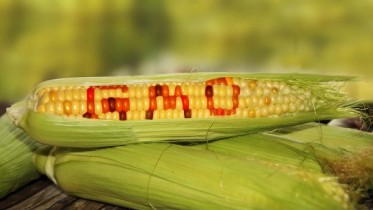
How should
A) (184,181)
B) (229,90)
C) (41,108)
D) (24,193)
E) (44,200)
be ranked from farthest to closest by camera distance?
(24,193)
(44,200)
(229,90)
(41,108)
(184,181)

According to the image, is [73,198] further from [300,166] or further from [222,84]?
[300,166]

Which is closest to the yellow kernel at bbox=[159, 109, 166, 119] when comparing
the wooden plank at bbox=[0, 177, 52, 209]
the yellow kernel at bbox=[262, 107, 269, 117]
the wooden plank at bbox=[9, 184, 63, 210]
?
the yellow kernel at bbox=[262, 107, 269, 117]

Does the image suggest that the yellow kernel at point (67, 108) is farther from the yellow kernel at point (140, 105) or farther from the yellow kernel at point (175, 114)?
the yellow kernel at point (175, 114)

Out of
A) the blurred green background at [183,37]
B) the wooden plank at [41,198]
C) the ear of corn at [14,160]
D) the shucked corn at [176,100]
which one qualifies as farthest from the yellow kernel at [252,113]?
the blurred green background at [183,37]

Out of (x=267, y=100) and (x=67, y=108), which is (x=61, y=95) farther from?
(x=267, y=100)

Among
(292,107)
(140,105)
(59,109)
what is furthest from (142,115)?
(292,107)

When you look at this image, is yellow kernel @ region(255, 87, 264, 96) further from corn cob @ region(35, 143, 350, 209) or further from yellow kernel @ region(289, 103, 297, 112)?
corn cob @ region(35, 143, 350, 209)
